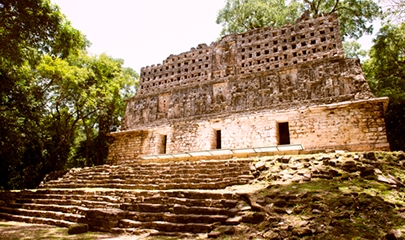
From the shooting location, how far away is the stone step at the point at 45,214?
6.84 m

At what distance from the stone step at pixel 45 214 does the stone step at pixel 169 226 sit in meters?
1.52

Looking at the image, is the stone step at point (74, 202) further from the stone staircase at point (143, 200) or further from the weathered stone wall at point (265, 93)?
the weathered stone wall at point (265, 93)

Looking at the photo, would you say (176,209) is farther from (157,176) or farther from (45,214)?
(45,214)

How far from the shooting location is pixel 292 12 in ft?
61.6

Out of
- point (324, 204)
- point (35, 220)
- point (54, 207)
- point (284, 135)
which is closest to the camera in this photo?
point (324, 204)

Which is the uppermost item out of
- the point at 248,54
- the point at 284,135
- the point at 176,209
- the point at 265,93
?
the point at 248,54

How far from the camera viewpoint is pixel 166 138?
50.1ft

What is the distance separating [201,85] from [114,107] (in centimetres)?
857

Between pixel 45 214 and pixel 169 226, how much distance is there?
4.60 meters

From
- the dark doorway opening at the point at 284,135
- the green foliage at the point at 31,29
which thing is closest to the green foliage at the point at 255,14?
the dark doorway opening at the point at 284,135

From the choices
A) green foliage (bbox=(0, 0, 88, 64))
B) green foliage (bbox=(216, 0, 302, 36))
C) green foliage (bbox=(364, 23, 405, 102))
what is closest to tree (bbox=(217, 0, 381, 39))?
green foliage (bbox=(216, 0, 302, 36))

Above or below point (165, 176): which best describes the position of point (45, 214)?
below

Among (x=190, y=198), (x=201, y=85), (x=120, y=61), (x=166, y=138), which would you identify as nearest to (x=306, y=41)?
(x=201, y=85)

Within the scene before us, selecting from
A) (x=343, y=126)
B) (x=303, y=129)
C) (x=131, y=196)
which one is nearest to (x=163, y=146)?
(x=131, y=196)
